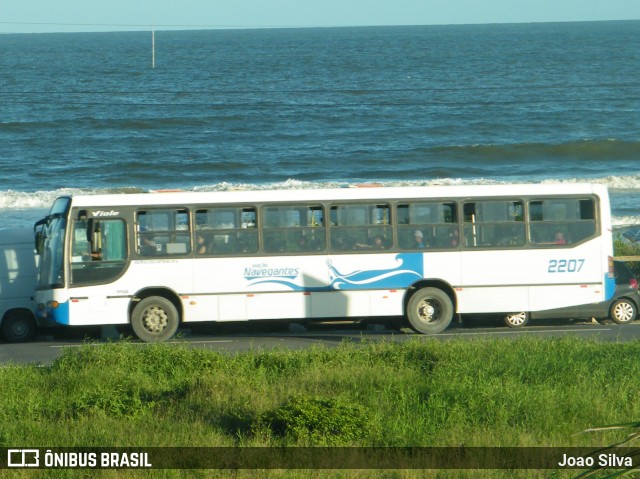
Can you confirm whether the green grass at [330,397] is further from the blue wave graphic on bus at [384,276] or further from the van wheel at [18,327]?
the van wheel at [18,327]

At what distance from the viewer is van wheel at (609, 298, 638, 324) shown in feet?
68.8

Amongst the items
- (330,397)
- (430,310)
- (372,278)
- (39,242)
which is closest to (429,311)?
(430,310)

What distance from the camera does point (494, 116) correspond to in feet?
218

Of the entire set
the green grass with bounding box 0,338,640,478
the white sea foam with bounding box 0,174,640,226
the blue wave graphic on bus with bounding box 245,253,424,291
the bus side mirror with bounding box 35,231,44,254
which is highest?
the white sea foam with bounding box 0,174,640,226

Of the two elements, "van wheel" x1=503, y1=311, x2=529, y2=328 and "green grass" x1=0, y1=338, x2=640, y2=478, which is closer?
"green grass" x1=0, y1=338, x2=640, y2=478

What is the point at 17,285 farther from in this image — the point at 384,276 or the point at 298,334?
the point at 384,276

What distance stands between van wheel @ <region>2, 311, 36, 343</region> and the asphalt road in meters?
0.26

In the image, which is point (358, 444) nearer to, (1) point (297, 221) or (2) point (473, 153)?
(1) point (297, 221)

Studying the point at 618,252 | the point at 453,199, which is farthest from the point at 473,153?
the point at 453,199

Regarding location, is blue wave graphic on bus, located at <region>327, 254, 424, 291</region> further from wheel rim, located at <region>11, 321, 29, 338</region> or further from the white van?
wheel rim, located at <region>11, 321, 29, 338</region>

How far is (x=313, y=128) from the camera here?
61969 mm

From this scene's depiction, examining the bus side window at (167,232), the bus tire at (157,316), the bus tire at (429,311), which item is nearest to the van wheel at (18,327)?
the bus tire at (157,316)

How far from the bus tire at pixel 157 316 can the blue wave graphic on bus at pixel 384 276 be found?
3041mm

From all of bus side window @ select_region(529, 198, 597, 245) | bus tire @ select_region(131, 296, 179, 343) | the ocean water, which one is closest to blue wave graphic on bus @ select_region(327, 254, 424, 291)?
bus side window @ select_region(529, 198, 597, 245)
